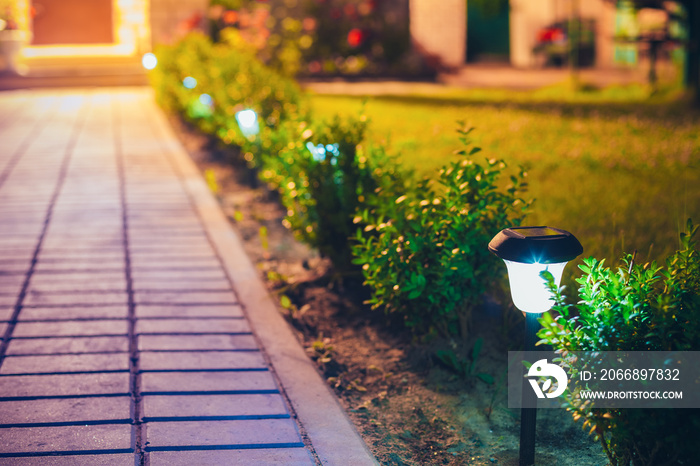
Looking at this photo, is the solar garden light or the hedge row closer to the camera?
the solar garden light

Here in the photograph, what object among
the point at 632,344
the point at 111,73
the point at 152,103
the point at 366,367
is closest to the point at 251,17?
the point at 111,73

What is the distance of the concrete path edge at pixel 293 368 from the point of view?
2.88 meters

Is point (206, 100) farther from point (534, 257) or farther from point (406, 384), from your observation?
point (534, 257)

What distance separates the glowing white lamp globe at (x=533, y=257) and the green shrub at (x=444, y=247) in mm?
729

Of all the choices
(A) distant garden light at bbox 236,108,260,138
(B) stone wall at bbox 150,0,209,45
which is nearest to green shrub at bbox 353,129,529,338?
(A) distant garden light at bbox 236,108,260,138

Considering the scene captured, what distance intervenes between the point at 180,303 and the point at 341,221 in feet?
3.49

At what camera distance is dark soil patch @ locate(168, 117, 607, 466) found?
9.78ft

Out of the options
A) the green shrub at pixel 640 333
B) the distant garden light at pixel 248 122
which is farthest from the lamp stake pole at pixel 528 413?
the distant garden light at pixel 248 122

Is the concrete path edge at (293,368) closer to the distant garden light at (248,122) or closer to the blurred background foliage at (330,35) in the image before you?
the distant garden light at (248,122)

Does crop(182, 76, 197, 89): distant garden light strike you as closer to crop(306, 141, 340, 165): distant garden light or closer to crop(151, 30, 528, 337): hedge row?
crop(151, 30, 528, 337): hedge row

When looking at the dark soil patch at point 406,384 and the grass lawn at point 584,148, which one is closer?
the dark soil patch at point 406,384

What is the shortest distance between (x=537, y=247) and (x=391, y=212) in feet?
3.91

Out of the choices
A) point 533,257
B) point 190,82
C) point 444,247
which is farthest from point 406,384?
point 190,82

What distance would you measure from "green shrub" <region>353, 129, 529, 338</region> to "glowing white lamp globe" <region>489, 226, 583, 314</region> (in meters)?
0.73
